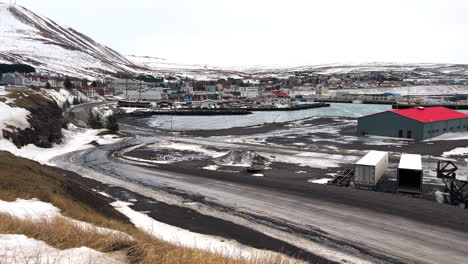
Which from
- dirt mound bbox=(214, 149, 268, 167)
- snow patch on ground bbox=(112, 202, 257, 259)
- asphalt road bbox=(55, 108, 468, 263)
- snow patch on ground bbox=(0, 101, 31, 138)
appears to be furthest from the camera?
snow patch on ground bbox=(0, 101, 31, 138)

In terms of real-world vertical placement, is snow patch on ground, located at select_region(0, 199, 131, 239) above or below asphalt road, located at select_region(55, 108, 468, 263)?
above

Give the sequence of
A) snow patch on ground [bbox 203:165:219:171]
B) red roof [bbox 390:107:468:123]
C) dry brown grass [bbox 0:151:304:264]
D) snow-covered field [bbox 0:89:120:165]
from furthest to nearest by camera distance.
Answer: red roof [bbox 390:107:468:123] → snow-covered field [bbox 0:89:120:165] → snow patch on ground [bbox 203:165:219:171] → dry brown grass [bbox 0:151:304:264]

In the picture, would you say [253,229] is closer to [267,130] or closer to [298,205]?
[298,205]

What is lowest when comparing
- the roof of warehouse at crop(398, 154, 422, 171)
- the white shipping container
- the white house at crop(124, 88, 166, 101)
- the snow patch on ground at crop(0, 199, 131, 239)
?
the white shipping container

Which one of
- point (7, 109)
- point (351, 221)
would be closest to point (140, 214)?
point (351, 221)

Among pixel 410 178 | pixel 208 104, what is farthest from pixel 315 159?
pixel 208 104

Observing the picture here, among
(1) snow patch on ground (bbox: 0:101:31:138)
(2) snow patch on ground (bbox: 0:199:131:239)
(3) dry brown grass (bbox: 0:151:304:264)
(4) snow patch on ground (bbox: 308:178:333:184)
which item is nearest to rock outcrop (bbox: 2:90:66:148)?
(1) snow patch on ground (bbox: 0:101:31:138)

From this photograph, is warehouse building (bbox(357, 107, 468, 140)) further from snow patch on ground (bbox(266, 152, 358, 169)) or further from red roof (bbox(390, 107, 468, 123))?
snow patch on ground (bbox(266, 152, 358, 169))
